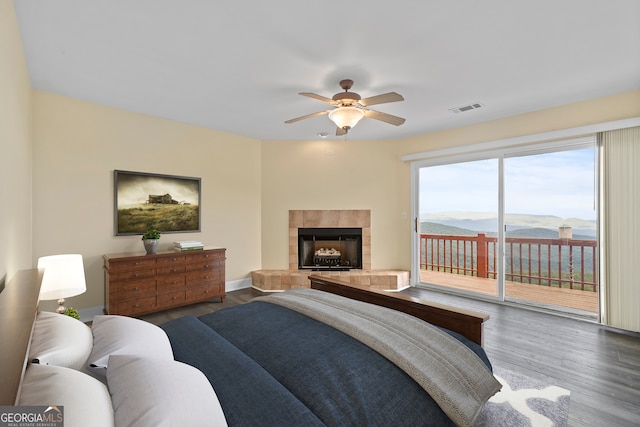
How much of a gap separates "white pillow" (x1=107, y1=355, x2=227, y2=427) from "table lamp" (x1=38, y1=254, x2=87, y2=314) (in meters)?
1.47

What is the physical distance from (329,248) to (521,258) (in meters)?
2.90

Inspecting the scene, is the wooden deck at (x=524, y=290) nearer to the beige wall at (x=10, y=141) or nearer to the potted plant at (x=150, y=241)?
the potted plant at (x=150, y=241)

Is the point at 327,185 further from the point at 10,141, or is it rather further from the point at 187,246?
the point at 10,141

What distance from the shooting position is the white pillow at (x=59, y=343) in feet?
3.40

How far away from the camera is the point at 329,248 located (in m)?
5.44

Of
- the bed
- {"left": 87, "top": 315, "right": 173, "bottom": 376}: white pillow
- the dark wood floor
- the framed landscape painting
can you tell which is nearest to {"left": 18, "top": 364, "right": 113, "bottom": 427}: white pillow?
the bed

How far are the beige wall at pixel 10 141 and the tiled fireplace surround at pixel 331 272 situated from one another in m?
3.05

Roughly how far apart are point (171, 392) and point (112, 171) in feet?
11.9

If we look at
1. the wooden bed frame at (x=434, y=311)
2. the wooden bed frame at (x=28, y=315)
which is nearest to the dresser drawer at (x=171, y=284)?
the wooden bed frame at (x=28, y=315)

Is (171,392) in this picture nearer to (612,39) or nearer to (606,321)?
(612,39)

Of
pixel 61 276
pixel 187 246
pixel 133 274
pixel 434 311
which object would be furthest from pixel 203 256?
pixel 434 311

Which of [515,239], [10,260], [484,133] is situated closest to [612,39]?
[484,133]

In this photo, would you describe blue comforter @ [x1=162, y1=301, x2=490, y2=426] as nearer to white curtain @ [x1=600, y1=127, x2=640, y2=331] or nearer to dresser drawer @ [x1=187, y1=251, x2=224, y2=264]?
dresser drawer @ [x1=187, y1=251, x2=224, y2=264]

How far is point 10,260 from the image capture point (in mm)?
1879
